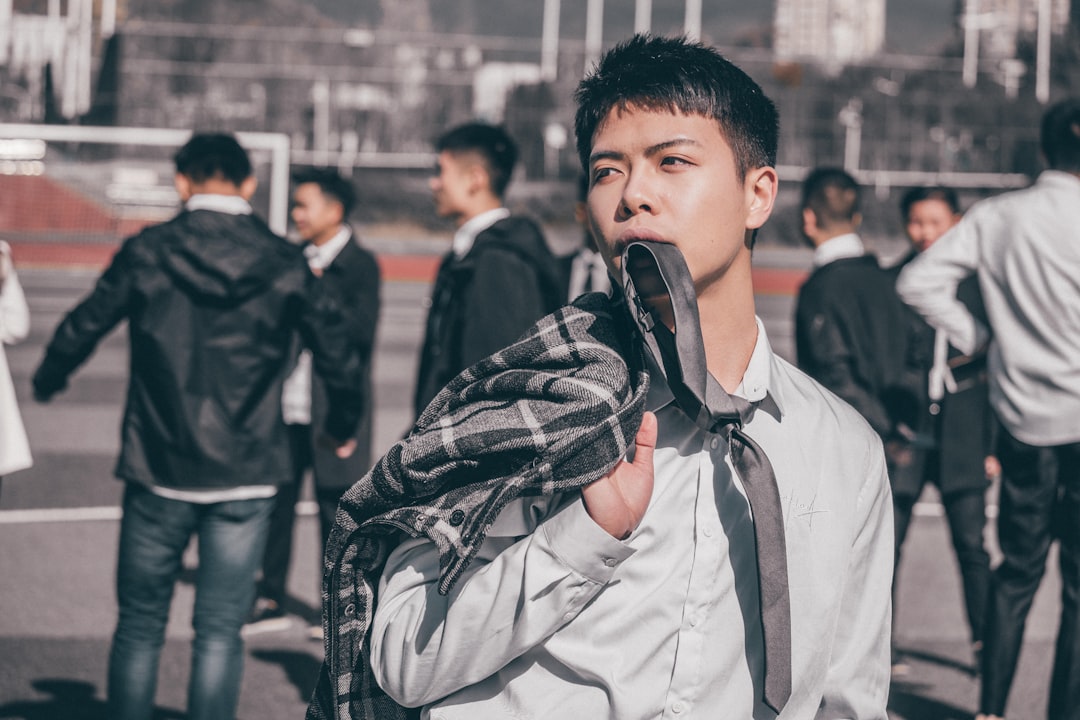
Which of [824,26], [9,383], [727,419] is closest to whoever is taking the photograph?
[727,419]

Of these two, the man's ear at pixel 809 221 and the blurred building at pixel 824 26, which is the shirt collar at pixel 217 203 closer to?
the man's ear at pixel 809 221

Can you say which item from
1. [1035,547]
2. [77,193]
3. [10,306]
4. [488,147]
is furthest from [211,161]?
[77,193]

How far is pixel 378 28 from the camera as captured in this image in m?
48.0

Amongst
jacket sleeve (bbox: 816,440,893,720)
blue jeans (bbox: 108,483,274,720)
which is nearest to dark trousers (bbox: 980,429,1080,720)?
blue jeans (bbox: 108,483,274,720)

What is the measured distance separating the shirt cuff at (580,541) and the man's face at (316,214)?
16.1 ft

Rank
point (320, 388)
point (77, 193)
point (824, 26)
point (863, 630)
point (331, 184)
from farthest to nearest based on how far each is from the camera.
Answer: point (824, 26)
point (77, 193)
point (331, 184)
point (320, 388)
point (863, 630)

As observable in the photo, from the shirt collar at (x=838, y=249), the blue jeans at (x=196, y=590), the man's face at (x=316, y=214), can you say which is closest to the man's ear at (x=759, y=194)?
the blue jeans at (x=196, y=590)

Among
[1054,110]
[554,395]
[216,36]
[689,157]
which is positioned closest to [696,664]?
[554,395]

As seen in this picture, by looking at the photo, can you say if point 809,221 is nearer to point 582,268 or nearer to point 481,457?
point 582,268

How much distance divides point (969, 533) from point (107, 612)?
3.77 m

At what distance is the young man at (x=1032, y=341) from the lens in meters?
4.25

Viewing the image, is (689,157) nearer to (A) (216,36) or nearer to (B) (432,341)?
(B) (432,341)

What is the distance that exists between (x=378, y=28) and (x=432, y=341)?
147ft

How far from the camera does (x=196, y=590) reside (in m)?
4.16
